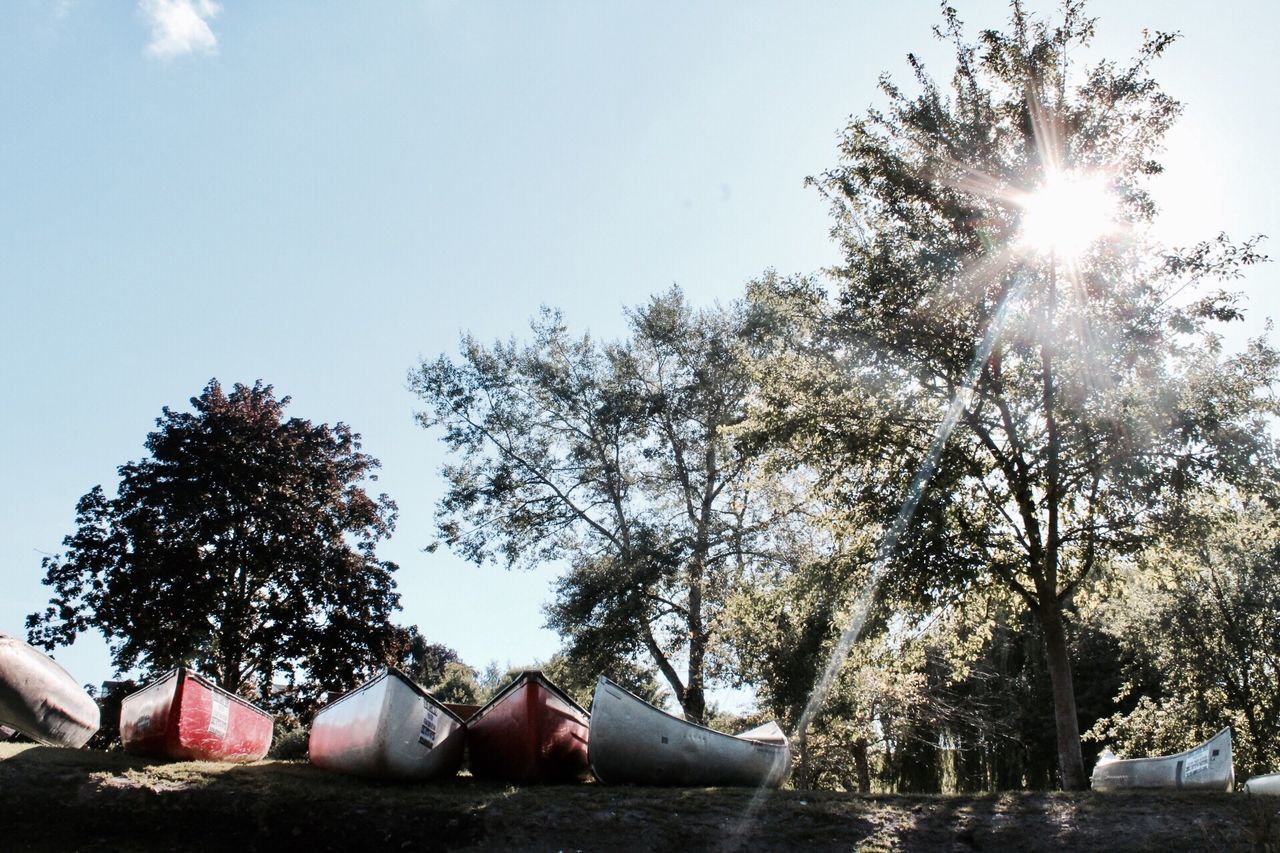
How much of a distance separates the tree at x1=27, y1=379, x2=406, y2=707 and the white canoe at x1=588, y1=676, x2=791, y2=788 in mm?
13572

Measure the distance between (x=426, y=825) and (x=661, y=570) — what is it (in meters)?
14.9

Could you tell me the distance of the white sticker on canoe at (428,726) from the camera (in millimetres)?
12602

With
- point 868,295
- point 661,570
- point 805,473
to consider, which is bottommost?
point 661,570

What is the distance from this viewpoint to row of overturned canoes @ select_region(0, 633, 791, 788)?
40.5ft

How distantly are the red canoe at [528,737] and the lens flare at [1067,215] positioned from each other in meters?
11.6

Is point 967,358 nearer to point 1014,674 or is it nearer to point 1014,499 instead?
point 1014,499

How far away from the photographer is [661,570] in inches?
964

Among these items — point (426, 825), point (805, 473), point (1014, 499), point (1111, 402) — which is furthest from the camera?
point (805, 473)

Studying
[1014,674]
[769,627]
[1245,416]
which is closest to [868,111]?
[1245,416]

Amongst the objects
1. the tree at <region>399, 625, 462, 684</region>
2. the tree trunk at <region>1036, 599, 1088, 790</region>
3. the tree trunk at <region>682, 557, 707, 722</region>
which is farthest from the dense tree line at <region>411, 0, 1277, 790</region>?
the tree at <region>399, 625, 462, 684</region>

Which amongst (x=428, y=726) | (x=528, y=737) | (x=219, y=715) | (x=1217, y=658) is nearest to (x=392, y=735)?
(x=428, y=726)

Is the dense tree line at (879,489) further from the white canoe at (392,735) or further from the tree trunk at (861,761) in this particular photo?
the white canoe at (392,735)

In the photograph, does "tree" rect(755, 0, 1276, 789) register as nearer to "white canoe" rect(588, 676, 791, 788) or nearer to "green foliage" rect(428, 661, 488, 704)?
"white canoe" rect(588, 676, 791, 788)

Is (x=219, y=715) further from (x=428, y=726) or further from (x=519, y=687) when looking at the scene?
(x=519, y=687)
